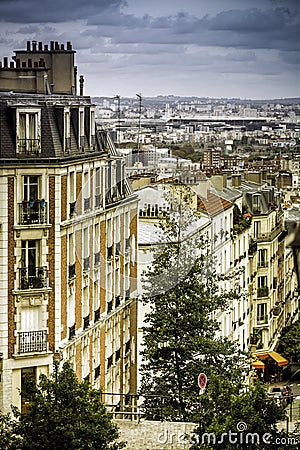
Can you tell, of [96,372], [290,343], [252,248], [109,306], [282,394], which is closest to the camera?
[96,372]

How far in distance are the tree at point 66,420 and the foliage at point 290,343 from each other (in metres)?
5.59

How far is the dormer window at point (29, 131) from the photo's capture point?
218 inches

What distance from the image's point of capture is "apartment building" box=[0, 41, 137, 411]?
5531mm

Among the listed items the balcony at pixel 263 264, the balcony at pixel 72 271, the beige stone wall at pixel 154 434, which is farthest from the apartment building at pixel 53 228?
the balcony at pixel 263 264

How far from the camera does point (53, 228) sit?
5.66m

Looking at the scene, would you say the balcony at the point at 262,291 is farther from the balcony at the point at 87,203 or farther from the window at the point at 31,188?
the window at the point at 31,188

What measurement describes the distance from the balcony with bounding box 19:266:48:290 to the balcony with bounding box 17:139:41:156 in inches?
22.5

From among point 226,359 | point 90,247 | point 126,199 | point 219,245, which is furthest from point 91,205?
point 219,245

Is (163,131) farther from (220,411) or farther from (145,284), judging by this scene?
(220,411)

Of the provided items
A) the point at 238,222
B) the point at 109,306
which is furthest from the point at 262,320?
the point at 109,306

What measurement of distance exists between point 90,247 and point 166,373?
813 millimetres

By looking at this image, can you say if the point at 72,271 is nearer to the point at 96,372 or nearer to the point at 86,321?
the point at 86,321

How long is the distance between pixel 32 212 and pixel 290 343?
516 cm

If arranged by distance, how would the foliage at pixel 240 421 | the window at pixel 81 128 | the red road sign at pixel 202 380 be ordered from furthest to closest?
the window at pixel 81 128 → the red road sign at pixel 202 380 → the foliage at pixel 240 421
